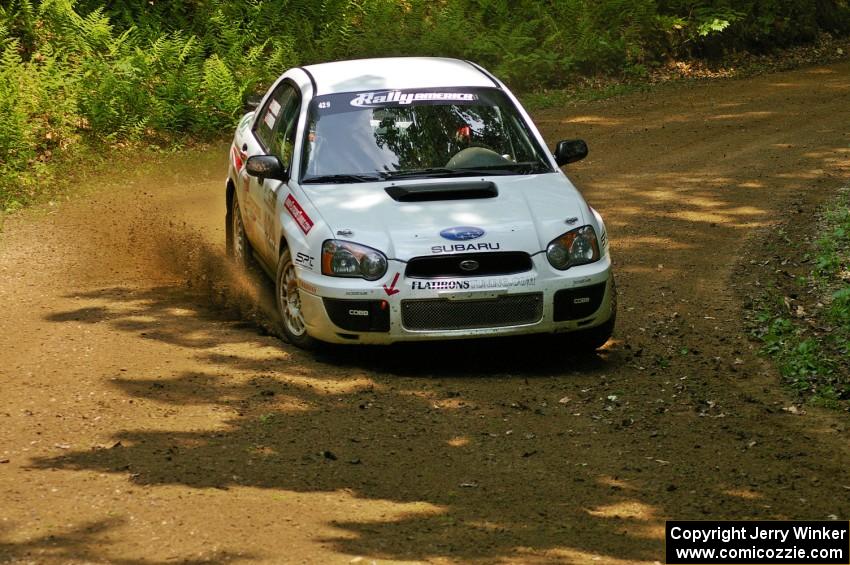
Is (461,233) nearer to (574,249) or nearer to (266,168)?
(574,249)

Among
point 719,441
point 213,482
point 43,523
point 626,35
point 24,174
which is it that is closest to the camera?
point 43,523

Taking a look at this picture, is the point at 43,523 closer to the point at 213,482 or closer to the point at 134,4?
the point at 213,482

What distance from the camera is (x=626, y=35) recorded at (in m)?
21.5

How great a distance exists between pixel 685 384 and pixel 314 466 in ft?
8.86

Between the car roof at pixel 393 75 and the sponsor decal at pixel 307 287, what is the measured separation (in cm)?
173

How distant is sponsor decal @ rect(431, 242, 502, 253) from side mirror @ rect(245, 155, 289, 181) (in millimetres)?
1494

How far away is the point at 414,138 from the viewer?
8820mm

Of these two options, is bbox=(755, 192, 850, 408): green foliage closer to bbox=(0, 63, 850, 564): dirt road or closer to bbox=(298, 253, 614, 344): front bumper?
bbox=(0, 63, 850, 564): dirt road

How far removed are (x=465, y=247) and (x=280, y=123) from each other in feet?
7.97

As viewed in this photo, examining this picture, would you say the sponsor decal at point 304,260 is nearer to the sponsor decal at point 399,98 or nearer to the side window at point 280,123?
the side window at point 280,123

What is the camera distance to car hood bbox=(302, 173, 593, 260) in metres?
7.77

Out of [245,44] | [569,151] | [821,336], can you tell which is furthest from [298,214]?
[245,44]

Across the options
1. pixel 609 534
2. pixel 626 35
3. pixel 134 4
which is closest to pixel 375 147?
pixel 609 534

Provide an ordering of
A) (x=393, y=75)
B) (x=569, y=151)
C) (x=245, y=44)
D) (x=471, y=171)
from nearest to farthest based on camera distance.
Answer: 1. (x=471, y=171)
2. (x=569, y=151)
3. (x=393, y=75)
4. (x=245, y=44)
